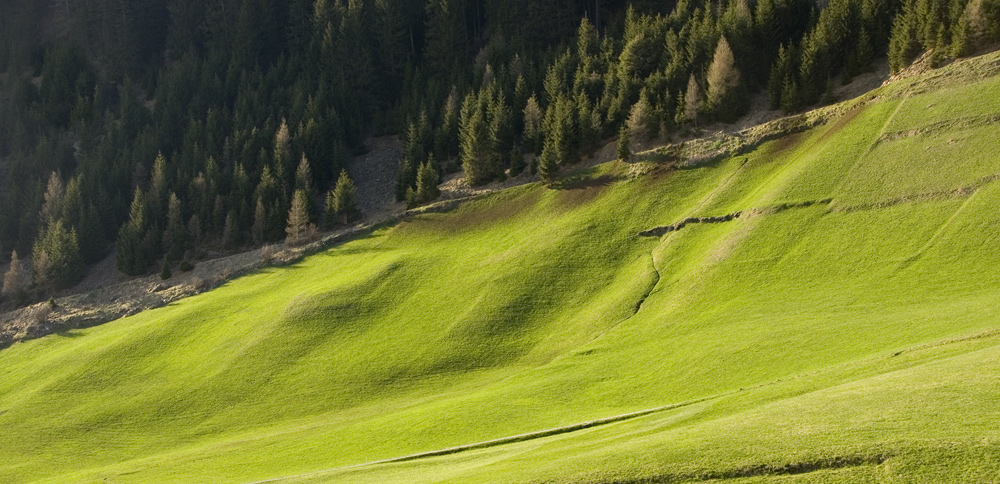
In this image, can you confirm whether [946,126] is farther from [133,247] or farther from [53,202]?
[53,202]

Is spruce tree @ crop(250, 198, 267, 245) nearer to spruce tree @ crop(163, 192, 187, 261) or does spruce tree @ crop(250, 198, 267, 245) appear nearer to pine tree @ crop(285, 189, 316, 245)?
pine tree @ crop(285, 189, 316, 245)

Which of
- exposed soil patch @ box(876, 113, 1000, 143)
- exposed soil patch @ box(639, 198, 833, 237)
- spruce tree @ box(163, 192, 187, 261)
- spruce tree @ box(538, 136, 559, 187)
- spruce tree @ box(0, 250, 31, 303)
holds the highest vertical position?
exposed soil patch @ box(876, 113, 1000, 143)

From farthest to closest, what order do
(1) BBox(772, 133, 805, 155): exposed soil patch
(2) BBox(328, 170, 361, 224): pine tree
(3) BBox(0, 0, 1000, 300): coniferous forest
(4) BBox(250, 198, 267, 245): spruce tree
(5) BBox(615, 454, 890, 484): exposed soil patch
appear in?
(4) BBox(250, 198, 267, 245): spruce tree → (2) BBox(328, 170, 361, 224): pine tree → (3) BBox(0, 0, 1000, 300): coniferous forest → (1) BBox(772, 133, 805, 155): exposed soil patch → (5) BBox(615, 454, 890, 484): exposed soil patch

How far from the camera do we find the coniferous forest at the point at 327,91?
92.2m

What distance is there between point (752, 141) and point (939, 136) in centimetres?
1759

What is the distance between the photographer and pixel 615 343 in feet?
205

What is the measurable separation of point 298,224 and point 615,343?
5254cm

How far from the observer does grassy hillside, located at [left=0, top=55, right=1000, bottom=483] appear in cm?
3266

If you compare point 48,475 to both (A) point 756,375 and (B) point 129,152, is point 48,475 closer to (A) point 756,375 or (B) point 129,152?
(A) point 756,375

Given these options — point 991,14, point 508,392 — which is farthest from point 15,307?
point 991,14

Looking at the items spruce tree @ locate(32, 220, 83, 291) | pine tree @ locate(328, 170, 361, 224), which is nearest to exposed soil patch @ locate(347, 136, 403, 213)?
pine tree @ locate(328, 170, 361, 224)

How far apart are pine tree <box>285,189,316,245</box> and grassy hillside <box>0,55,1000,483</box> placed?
845 cm

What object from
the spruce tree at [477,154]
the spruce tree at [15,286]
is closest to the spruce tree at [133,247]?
the spruce tree at [15,286]

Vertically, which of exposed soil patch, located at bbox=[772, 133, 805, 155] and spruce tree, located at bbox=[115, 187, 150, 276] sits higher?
exposed soil patch, located at bbox=[772, 133, 805, 155]
